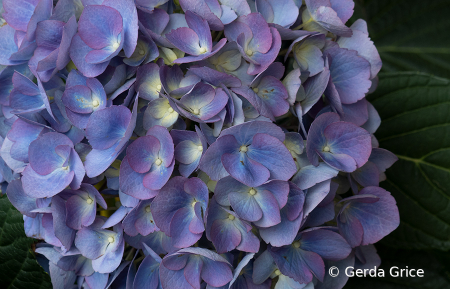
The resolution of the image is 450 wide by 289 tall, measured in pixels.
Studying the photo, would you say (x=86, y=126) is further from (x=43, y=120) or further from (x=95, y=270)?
(x=95, y=270)

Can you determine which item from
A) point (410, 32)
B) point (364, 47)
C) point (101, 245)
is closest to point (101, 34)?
point (101, 245)

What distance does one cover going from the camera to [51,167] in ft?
1.84

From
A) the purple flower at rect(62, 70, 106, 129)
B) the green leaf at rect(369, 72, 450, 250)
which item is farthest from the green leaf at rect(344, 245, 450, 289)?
the purple flower at rect(62, 70, 106, 129)

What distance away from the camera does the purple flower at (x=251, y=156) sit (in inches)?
19.6

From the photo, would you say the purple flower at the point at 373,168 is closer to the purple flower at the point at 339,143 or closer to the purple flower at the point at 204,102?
the purple flower at the point at 339,143

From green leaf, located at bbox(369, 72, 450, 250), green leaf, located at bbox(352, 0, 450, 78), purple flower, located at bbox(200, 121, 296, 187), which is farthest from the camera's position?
green leaf, located at bbox(352, 0, 450, 78)

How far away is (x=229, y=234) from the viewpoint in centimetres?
53

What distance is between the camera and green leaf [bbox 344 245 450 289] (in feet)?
3.28

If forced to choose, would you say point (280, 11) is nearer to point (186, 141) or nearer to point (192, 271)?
point (186, 141)

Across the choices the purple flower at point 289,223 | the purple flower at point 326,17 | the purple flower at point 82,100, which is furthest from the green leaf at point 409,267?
the purple flower at point 82,100

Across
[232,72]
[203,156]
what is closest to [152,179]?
[203,156]

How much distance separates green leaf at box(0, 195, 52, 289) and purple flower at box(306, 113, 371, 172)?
1.75 feet

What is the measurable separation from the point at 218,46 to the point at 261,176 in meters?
0.18

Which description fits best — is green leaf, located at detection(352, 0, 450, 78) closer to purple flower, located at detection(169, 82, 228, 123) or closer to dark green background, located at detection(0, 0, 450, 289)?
dark green background, located at detection(0, 0, 450, 289)
